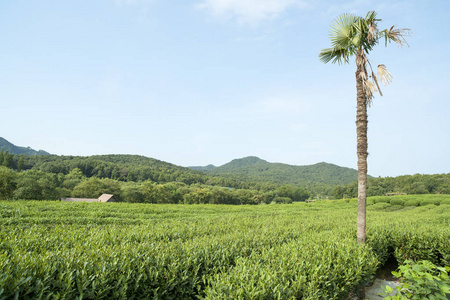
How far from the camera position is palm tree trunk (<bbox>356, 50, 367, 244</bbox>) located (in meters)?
7.24

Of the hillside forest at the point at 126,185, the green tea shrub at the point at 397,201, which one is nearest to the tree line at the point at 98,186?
the hillside forest at the point at 126,185

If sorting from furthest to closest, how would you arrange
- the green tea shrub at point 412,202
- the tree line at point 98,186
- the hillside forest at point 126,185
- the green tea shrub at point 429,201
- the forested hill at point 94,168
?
the forested hill at point 94,168 → the hillside forest at point 126,185 → the green tea shrub at point 412,202 → the tree line at point 98,186 → the green tea shrub at point 429,201

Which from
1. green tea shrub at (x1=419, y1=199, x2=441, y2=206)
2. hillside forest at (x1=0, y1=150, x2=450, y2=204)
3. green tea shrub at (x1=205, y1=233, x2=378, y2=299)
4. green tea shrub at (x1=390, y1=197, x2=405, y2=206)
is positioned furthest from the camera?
green tea shrub at (x1=390, y1=197, x2=405, y2=206)

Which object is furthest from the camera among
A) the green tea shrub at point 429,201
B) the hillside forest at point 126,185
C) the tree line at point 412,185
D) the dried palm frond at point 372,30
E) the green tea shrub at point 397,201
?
the tree line at point 412,185

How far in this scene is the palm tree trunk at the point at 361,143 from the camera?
724 cm

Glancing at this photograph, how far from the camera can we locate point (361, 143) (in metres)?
7.25

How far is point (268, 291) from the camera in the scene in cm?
383

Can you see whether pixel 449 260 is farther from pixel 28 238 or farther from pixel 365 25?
pixel 28 238

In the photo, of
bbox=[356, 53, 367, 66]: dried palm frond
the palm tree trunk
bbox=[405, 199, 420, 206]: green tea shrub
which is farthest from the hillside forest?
bbox=[356, 53, 367, 66]: dried palm frond

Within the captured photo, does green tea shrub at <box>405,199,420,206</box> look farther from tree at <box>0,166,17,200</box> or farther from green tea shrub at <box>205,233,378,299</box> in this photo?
tree at <box>0,166,17,200</box>

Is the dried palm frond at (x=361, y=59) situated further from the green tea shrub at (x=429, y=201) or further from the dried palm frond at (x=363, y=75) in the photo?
the green tea shrub at (x=429, y=201)

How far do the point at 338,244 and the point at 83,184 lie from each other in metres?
66.4

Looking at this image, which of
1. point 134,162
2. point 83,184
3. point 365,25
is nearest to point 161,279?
point 365,25

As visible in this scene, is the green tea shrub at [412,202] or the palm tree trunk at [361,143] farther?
the green tea shrub at [412,202]
